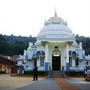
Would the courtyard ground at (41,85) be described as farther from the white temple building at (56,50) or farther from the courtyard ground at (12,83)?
the white temple building at (56,50)

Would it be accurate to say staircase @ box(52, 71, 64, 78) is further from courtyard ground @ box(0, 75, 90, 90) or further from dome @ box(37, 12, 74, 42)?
courtyard ground @ box(0, 75, 90, 90)

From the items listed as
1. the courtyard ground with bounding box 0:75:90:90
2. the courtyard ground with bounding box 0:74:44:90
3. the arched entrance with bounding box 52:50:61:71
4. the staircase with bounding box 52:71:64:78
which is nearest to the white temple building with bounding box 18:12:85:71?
the arched entrance with bounding box 52:50:61:71

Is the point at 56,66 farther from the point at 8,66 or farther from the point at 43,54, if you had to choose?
the point at 8,66

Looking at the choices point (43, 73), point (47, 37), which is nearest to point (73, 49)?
point (47, 37)

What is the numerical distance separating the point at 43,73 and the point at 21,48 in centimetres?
5684


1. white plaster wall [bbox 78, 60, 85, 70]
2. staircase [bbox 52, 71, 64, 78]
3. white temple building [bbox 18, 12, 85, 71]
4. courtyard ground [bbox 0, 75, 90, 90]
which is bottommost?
courtyard ground [bbox 0, 75, 90, 90]

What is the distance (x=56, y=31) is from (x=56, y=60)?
547 centimetres

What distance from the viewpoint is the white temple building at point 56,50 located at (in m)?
54.8

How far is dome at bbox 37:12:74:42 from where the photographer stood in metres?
54.8

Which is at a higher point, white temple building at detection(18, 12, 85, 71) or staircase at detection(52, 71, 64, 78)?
white temple building at detection(18, 12, 85, 71)

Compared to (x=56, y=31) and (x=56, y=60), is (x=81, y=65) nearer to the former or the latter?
(x=56, y=60)

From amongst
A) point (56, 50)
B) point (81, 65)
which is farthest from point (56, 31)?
point (81, 65)

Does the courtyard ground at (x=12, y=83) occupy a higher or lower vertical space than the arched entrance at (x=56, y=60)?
lower

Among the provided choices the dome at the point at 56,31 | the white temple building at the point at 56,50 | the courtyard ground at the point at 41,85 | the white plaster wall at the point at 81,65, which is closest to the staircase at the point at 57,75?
the white temple building at the point at 56,50
